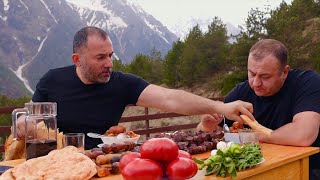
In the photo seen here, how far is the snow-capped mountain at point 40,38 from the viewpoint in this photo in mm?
135375

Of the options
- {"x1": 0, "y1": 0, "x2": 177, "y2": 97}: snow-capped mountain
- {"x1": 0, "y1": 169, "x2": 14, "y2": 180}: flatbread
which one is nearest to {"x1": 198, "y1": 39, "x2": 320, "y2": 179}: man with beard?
{"x1": 0, "y1": 169, "x2": 14, "y2": 180}: flatbread

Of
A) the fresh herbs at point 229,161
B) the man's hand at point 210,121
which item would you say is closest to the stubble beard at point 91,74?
the man's hand at point 210,121

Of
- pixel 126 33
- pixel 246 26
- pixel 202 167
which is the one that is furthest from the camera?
pixel 126 33

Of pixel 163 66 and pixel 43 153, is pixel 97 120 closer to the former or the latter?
pixel 43 153

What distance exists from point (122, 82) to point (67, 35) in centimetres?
15345

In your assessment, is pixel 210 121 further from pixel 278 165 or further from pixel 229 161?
pixel 229 161

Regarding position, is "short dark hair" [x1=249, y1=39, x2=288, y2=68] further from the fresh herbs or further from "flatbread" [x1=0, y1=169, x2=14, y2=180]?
"flatbread" [x1=0, y1=169, x2=14, y2=180]

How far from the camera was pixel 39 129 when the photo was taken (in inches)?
107

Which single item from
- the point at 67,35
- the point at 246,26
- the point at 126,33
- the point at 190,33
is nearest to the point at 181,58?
the point at 190,33

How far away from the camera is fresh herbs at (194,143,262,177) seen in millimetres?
2305

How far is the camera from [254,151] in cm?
260

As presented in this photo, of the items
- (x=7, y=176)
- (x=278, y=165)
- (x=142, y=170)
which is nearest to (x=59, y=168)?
(x=7, y=176)

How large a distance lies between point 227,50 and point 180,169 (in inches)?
1938

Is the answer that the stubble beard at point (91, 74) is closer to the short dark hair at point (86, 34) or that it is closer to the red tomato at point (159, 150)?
the short dark hair at point (86, 34)
